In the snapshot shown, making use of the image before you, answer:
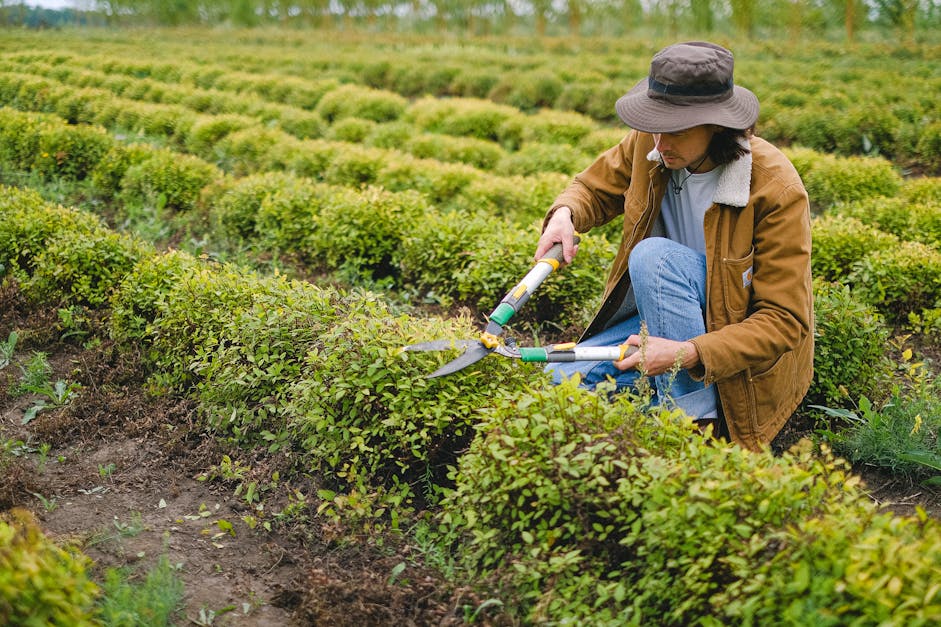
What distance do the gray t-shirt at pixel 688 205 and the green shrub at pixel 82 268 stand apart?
9.38 feet

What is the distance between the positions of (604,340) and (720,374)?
2.33ft

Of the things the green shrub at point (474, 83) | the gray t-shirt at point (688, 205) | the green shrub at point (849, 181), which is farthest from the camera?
the green shrub at point (474, 83)

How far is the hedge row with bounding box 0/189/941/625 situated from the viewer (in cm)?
172

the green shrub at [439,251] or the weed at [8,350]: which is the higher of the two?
the green shrub at [439,251]

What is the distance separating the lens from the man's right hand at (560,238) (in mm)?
2885

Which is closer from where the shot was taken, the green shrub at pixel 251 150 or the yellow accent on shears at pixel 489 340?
the yellow accent on shears at pixel 489 340

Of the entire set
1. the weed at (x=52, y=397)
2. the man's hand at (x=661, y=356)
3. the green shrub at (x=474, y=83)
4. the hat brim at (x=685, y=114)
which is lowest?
the weed at (x=52, y=397)

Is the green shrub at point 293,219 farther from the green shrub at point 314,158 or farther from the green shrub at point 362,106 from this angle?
the green shrub at point 362,106

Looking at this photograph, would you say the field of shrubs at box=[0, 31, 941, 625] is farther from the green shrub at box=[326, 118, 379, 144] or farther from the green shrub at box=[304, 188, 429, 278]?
the green shrub at box=[326, 118, 379, 144]

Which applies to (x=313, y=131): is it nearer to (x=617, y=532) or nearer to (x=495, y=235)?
(x=495, y=235)

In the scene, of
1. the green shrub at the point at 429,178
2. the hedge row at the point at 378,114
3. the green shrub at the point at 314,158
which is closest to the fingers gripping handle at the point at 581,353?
the green shrub at the point at 429,178

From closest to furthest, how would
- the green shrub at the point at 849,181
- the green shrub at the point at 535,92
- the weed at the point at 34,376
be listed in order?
the weed at the point at 34,376 → the green shrub at the point at 849,181 → the green shrub at the point at 535,92

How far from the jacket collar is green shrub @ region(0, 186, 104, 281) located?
354 cm

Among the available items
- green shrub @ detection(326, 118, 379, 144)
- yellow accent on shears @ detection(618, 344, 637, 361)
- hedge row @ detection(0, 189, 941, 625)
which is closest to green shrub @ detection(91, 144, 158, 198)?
green shrub @ detection(326, 118, 379, 144)
